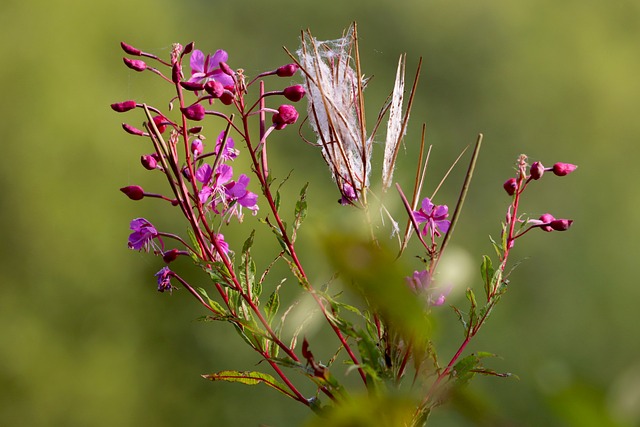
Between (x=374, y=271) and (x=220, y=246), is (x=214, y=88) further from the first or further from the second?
(x=374, y=271)

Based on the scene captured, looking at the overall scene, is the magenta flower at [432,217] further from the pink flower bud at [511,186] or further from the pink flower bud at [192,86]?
the pink flower bud at [192,86]

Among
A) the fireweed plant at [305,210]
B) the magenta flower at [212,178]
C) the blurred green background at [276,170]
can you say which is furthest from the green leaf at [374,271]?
the blurred green background at [276,170]

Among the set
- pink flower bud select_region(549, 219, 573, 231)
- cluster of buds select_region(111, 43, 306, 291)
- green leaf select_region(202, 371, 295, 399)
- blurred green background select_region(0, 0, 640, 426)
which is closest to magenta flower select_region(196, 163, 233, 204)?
cluster of buds select_region(111, 43, 306, 291)

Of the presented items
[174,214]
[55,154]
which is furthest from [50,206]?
[174,214]

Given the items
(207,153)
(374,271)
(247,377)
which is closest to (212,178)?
(207,153)

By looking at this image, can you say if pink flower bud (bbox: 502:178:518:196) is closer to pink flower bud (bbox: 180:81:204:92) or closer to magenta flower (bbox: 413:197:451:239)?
magenta flower (bbox: 413:197:451:239)

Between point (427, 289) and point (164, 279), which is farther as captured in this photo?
point (164, 279)

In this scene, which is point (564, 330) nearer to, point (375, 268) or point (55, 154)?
point (55, 154)
